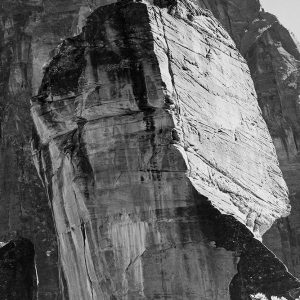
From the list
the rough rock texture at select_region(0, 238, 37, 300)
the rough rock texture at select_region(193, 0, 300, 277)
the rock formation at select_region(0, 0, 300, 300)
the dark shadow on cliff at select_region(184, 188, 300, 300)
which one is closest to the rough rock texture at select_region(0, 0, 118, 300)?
the rock formation at select_region(0, 0, 300, 300)

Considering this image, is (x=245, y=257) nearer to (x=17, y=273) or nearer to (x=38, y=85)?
(x=17, y=273)

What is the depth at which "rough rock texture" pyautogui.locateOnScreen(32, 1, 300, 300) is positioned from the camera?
72.7 feet

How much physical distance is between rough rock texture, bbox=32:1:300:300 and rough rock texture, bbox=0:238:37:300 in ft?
15.0

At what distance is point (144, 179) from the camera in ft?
74.4

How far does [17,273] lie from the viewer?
28047 millimetres

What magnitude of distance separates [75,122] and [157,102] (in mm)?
2176

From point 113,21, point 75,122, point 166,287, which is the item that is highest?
point 113,21

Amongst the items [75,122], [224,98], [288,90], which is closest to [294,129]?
[288,90]

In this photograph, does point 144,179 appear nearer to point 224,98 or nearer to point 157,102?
point 157,102

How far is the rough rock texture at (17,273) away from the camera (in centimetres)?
2773

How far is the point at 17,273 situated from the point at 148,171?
7380mm

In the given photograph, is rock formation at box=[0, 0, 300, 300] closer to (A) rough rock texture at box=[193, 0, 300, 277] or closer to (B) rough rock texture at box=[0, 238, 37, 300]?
(A) rough rock texture at box=[193, 0, 300, 277]

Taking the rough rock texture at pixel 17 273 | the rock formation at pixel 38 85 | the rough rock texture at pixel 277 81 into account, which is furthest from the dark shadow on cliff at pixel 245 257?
the rough rock texture at pixel 277 81

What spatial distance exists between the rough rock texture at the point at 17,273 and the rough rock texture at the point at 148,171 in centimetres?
457
